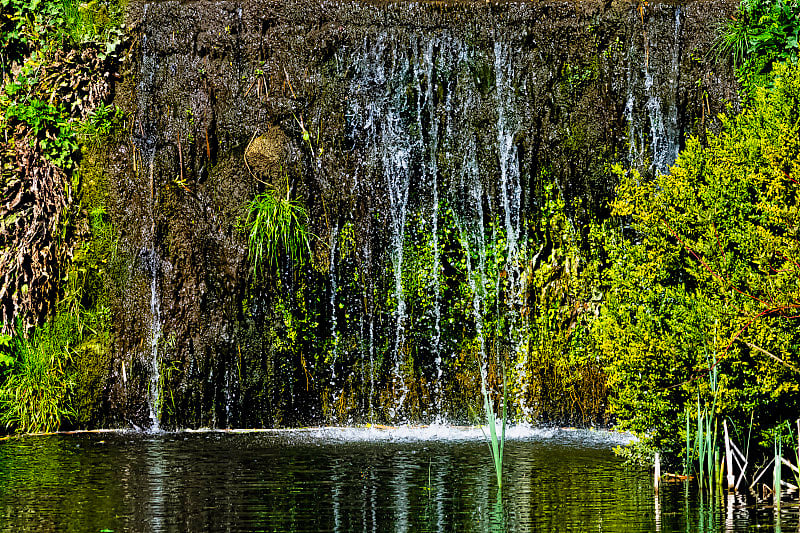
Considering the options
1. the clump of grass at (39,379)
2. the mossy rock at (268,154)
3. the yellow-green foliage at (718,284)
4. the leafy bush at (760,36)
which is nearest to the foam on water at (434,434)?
the clump of grass at (39,379)

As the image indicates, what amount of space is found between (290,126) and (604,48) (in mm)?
2991

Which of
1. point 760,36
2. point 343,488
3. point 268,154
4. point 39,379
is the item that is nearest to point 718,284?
point 343,488

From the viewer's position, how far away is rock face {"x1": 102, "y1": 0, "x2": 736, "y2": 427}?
31.8ft

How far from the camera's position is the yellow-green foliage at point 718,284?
5664 millimetres

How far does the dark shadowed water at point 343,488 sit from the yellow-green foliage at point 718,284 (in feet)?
1.92

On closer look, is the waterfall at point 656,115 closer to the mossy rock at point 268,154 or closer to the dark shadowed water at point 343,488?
the dark shadowed water at point 343,488

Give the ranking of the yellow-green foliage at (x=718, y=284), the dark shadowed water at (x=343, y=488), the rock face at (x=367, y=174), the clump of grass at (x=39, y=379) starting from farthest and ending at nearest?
the rock face at (x=367, y=174), the clump of grass at (x=39, y=379), the yellow-green foliage at (x=718, y=284), the dark shadowed water at (x=343, y=488)

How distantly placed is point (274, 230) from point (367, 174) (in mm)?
1011

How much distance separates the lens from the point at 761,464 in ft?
19.5

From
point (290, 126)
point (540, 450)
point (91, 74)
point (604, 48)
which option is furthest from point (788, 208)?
point (91, 74)

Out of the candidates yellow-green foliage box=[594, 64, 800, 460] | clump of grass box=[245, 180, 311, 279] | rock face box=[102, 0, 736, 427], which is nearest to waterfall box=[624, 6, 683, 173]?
rock face box=[102, 0, 736, 427]

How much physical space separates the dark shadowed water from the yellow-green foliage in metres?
0.59

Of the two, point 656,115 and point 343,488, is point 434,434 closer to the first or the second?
point 343,488

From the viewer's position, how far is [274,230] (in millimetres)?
9586
